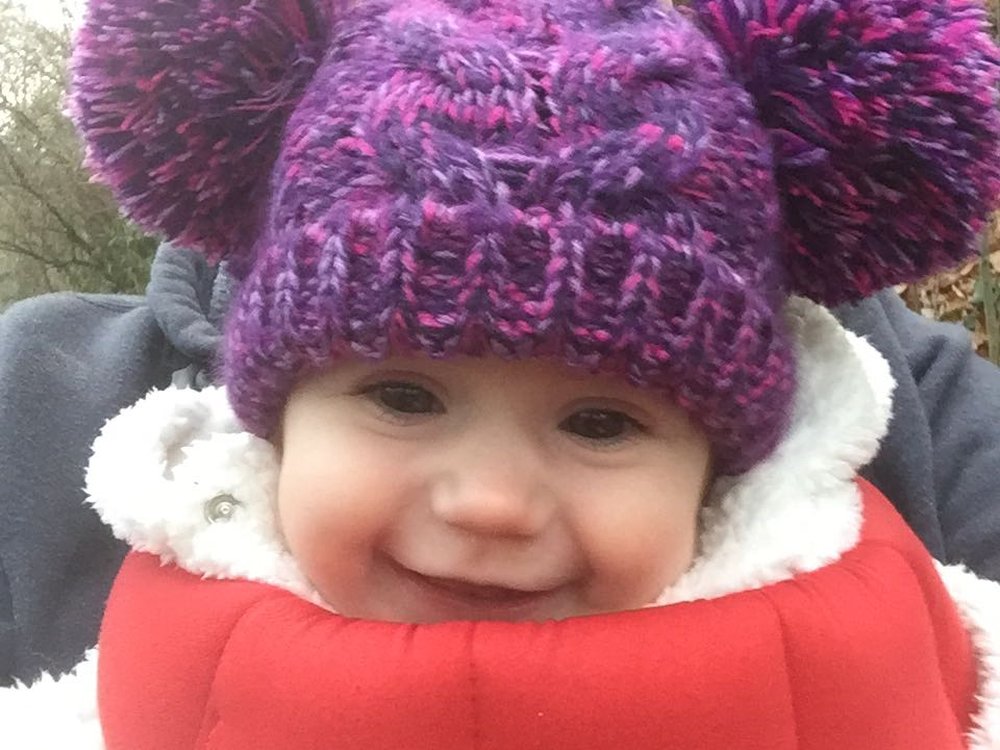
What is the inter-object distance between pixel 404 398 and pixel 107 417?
0.46 meters

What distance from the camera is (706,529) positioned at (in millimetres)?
801

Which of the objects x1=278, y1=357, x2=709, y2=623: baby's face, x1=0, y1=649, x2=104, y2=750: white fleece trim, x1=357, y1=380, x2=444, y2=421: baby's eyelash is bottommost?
x1=0, y1=649, x2=104, y2=750: white fleece trim

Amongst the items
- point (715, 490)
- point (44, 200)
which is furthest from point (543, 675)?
point (44, 200)

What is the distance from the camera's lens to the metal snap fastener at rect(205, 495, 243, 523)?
2.53 ft

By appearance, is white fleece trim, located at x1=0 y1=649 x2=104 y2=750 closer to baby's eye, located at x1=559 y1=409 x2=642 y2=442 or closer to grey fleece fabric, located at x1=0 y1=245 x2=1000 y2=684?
grey fleece fabric, located at x1=0 y1=245 x2=1000 y2=684

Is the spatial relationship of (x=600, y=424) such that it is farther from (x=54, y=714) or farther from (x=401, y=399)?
(x=54, y=714)

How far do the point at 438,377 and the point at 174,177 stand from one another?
0.22 meters

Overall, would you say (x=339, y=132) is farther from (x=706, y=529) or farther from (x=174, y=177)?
(x=706, y=529)

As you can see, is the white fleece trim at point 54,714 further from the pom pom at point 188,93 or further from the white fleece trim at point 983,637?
the white fleece trim at point 983,637

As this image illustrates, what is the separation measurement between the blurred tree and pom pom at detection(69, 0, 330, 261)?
0.48 meters

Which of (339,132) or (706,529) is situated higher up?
(339,132)

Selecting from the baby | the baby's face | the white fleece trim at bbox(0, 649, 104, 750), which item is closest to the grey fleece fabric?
the white fleece trim at bbox(0, 649, 104, 750)

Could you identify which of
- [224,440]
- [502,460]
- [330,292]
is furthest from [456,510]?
[224,440]

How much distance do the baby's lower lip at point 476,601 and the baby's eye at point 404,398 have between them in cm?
10
